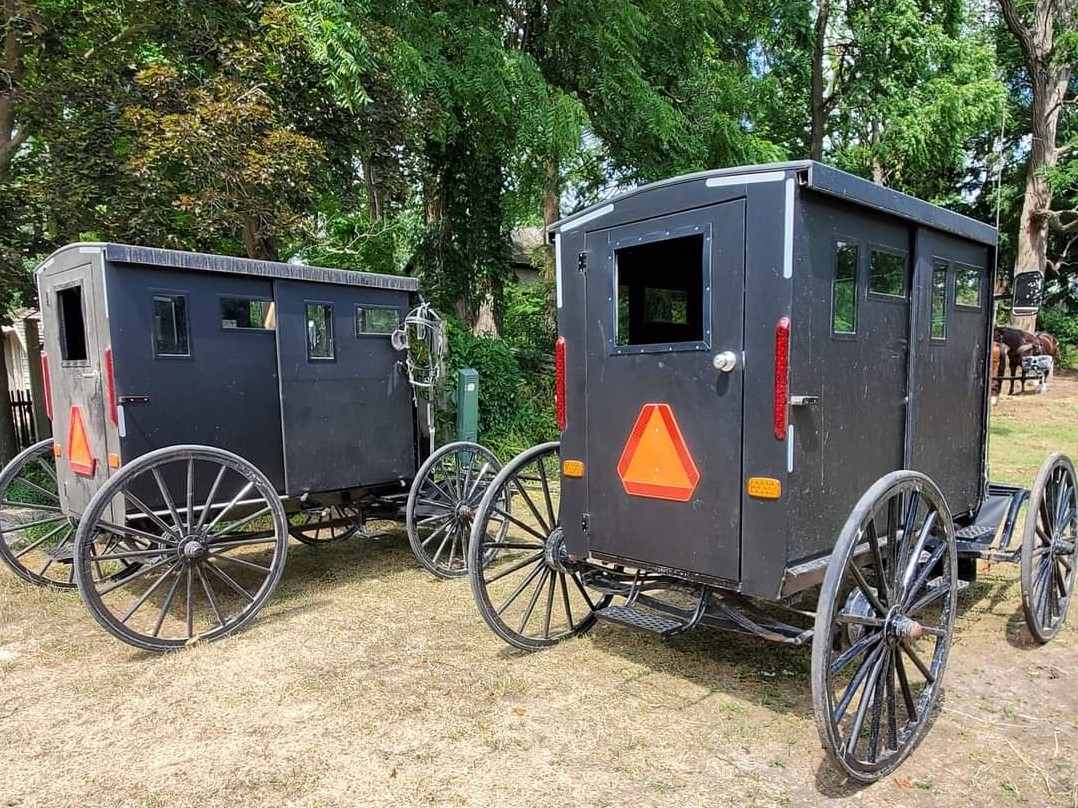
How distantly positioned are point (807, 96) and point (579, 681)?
1612 cm

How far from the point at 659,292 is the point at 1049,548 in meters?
2.76

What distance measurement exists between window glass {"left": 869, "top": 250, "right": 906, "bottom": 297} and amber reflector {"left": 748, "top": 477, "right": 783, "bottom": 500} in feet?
3.54

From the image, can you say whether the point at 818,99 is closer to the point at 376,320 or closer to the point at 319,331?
the point at 376,320

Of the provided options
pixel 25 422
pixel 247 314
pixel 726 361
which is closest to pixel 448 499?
pixel 247 314

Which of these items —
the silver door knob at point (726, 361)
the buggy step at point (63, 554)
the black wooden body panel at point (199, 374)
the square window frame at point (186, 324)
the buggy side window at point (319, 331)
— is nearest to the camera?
the silver door knob at point (726, 361)

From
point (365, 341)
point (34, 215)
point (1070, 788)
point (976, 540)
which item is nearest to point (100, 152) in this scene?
point (34, 215)

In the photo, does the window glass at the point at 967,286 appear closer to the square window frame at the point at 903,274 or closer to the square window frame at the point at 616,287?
the square window frame at the point at 903,274

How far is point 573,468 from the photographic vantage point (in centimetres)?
387

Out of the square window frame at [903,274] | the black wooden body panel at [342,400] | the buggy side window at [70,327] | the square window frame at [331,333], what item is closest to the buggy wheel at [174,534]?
the black wooden body panel at [342,400]

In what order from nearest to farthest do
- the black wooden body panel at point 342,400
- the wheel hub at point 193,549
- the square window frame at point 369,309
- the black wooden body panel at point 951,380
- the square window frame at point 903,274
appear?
the square window frame at point 903,274
the black wooden body panel at point 951,380
the wheel hub at point 193,549
the black wooden body panel at point 342,400
the square window frame at point 369,309

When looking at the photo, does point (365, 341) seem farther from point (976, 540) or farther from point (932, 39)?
point (932, 39)

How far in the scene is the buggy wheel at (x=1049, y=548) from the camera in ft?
12.9

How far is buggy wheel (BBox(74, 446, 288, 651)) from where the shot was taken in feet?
12.9

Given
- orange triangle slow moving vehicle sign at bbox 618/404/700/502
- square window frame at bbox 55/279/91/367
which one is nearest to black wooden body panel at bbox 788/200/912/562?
orange triangle slow moving vehicle sign at bbox 618/404/700/502
